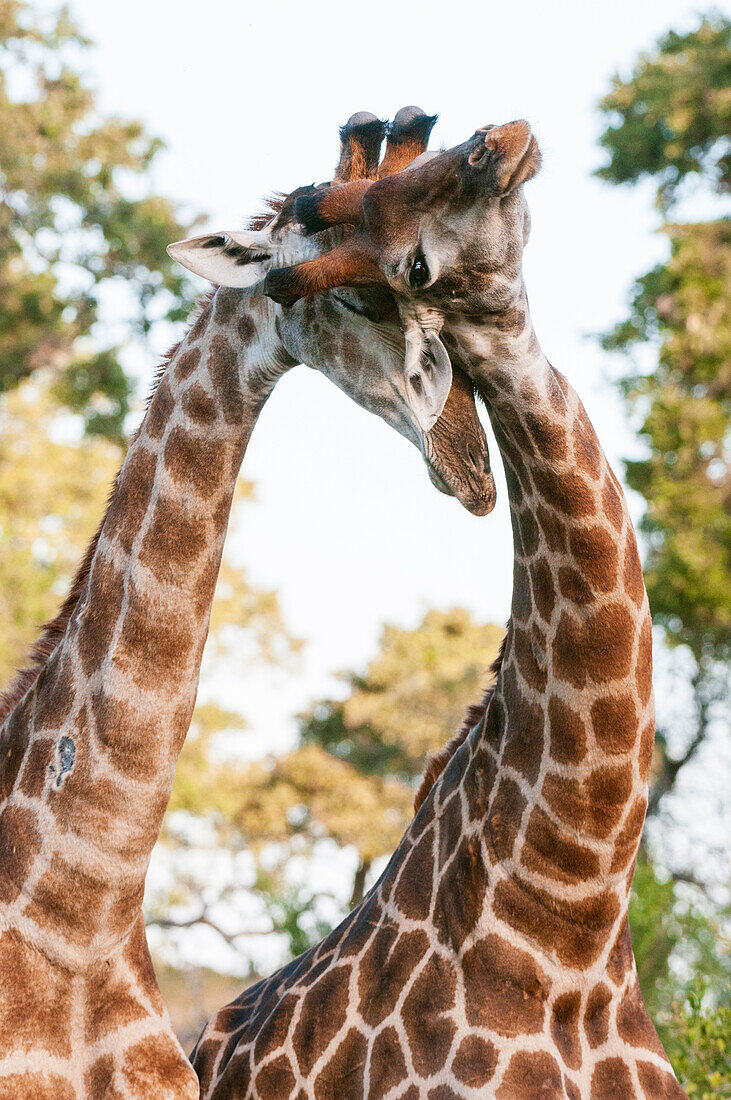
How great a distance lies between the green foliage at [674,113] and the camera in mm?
13961

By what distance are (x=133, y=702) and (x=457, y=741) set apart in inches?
42.4

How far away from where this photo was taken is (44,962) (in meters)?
2.55

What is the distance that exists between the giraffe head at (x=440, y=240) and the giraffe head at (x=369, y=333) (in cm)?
8

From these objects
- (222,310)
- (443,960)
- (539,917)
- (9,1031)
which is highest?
(222,310)

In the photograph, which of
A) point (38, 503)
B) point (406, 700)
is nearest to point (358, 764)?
point (406, 700)

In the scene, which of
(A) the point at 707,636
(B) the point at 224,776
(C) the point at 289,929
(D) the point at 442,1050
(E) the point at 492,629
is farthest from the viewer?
(E) the point at 492,629

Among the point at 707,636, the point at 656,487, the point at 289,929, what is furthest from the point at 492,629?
the point at 289,929

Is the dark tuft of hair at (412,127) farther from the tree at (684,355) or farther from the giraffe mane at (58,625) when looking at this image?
the tree at (684,355)

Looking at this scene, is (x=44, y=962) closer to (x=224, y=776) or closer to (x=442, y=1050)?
(x=442, y=1050)

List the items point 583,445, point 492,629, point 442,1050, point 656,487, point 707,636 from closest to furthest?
1. point 583,445
2. point 442,1050
3. point 656,487
4. point 707,636
5. point 492,629

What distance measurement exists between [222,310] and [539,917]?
1.76 meters

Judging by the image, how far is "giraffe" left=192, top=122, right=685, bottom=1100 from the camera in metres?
2.25

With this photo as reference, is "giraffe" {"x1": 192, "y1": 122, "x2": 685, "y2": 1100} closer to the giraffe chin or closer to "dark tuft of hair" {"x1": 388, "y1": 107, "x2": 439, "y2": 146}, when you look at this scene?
the giraffe chin

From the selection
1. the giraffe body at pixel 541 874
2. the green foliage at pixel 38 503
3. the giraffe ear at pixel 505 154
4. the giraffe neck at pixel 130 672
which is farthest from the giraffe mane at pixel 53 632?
the green foliage at pixel 38 503
